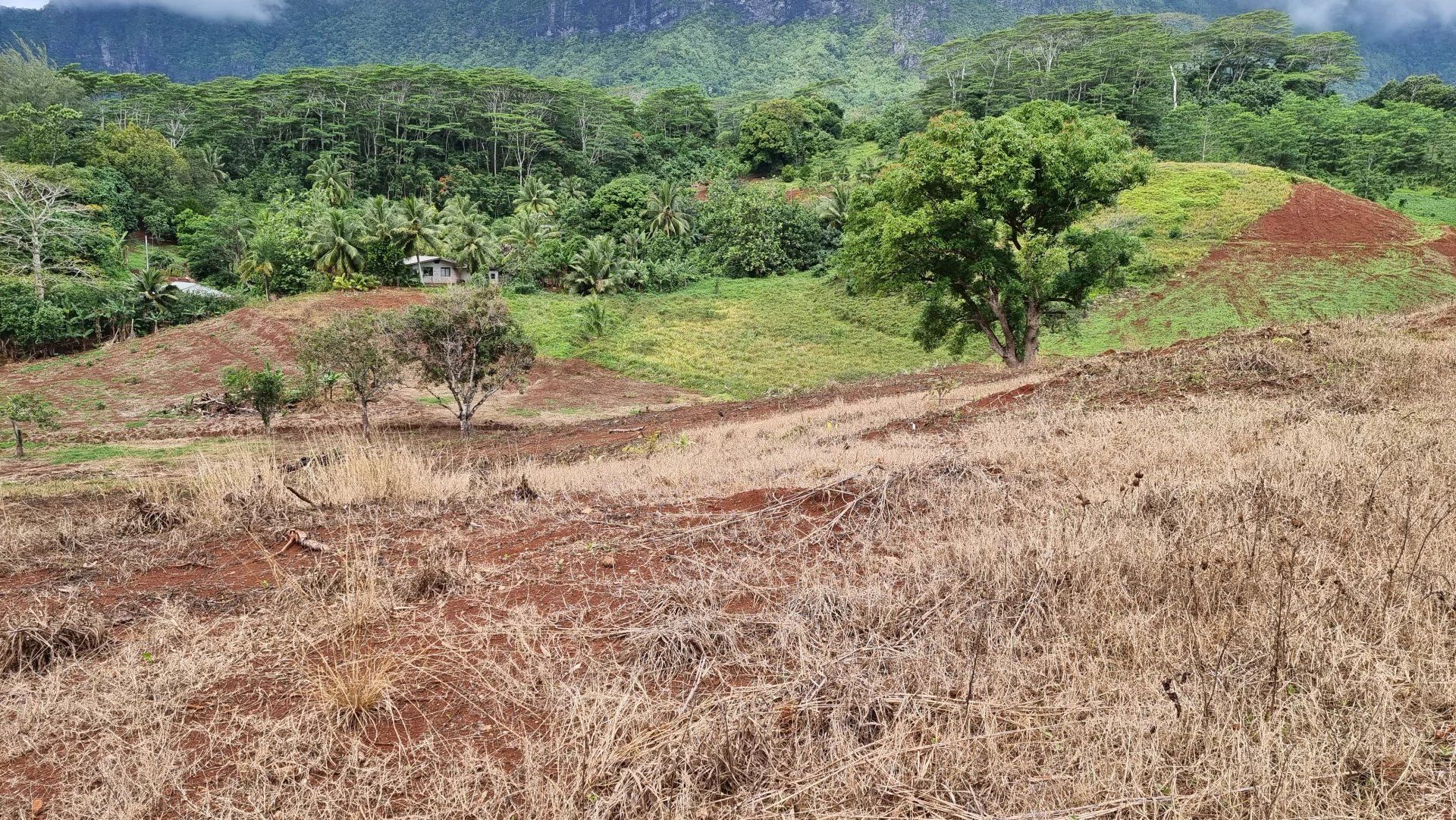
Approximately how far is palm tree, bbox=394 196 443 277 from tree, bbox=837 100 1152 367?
1367 inches

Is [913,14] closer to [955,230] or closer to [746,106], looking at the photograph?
[746,106]

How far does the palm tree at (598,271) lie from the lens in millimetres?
44000

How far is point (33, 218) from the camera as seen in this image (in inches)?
1174

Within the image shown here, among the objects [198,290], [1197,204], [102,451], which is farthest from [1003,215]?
[198,290]

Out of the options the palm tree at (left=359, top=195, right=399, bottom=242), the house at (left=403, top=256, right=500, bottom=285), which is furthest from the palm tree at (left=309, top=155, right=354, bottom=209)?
the house at (left=403, top=256, right=500, bottom=285)

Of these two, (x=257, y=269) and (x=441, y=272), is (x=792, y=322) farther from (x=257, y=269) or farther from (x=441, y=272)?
(x=257, y=269)

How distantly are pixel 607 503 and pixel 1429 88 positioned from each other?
10061cm

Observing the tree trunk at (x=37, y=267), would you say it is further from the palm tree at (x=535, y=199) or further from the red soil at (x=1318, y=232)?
the red soil at (x=1318, y=232)

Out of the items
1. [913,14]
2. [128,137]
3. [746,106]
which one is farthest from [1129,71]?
[913,14]

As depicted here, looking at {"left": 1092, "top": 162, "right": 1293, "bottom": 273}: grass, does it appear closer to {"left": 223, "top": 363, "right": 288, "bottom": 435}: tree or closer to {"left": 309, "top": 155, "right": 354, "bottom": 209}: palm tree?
{"left": 223, "top": 363, "right": 288, "bottom": 435}: tree

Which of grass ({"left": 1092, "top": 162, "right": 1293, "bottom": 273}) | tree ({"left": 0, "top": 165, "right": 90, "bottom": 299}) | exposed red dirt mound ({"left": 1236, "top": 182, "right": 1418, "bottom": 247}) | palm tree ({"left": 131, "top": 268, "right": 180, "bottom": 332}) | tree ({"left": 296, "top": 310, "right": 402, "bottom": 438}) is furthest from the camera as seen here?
grass ({"left": 1092, "top": 162, "right": 1293, "bottom": 273})

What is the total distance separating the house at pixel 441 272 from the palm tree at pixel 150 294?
13.0 m

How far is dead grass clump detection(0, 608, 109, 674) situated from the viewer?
3.28m

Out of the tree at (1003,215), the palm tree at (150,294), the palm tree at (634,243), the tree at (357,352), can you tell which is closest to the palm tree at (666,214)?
the palm tree at (634,243)
